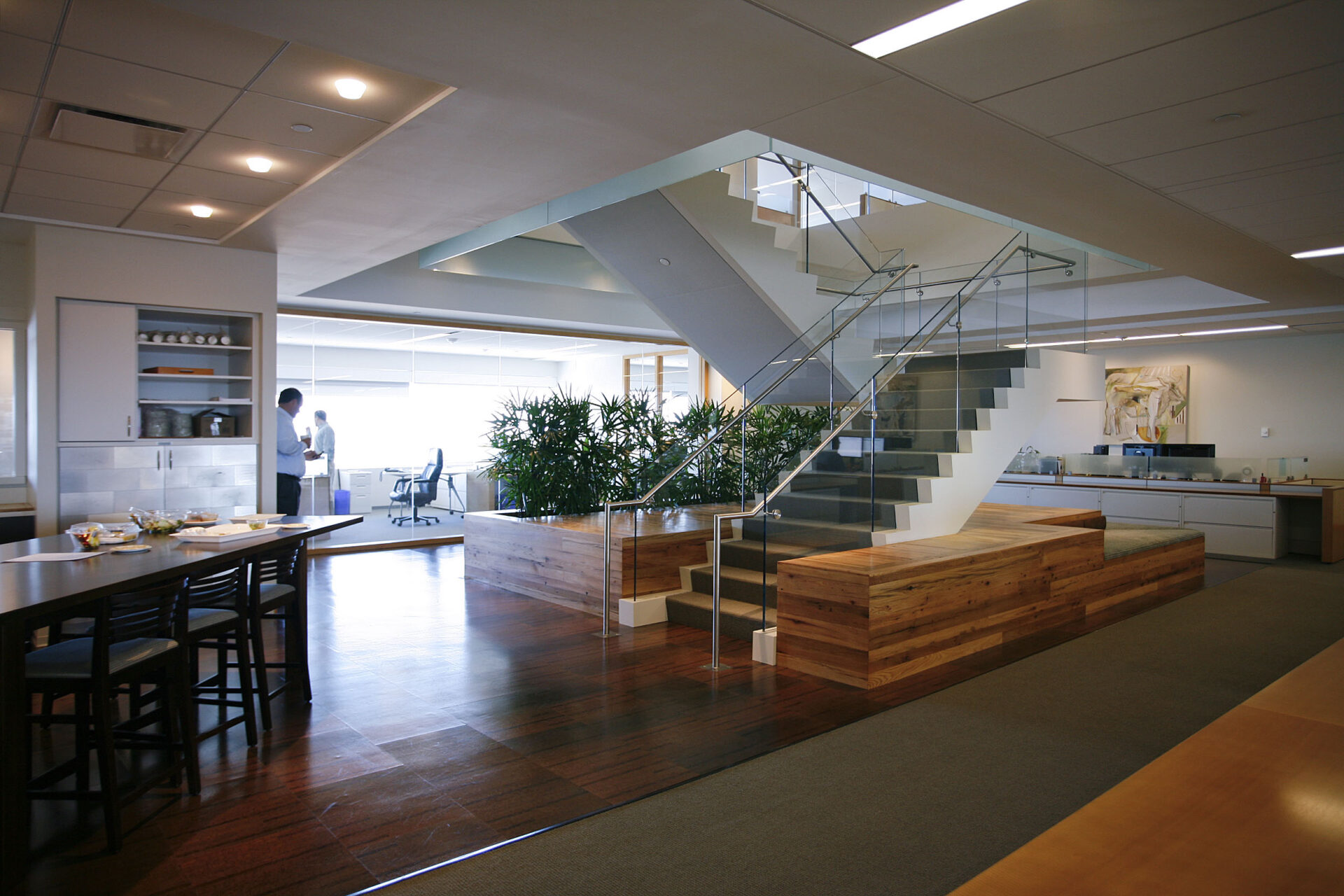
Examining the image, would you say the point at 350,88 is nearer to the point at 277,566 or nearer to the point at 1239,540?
the point at 277,566

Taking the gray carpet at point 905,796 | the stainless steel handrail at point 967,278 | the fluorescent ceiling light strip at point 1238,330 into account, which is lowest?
the gray carpet at point 905,796

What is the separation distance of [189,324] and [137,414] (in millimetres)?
882

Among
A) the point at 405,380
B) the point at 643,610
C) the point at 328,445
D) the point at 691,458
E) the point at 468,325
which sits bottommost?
the point at 643,610

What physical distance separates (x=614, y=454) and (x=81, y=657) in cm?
516

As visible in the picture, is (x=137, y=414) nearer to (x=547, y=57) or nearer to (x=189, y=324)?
(x=189, y=324)

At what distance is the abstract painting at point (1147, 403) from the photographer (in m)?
11.6

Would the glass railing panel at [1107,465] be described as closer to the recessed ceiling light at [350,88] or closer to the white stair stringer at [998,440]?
the white stair stringer at [998,440]

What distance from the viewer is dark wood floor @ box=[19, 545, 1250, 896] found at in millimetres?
2727

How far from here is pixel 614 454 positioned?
25.5 feet

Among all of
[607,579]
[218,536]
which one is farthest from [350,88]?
[607,579]

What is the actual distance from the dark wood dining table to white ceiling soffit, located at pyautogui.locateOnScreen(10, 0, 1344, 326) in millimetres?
1941

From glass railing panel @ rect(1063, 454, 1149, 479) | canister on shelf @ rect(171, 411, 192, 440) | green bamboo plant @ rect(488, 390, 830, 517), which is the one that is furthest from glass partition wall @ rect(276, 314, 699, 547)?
glass railing panel @ rect(1063, 454, 1149, 479)

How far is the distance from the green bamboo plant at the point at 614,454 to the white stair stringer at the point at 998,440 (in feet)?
4.86

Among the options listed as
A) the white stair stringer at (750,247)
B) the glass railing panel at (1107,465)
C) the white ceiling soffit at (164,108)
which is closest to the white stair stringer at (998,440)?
the white stair stringer at (750,247)
